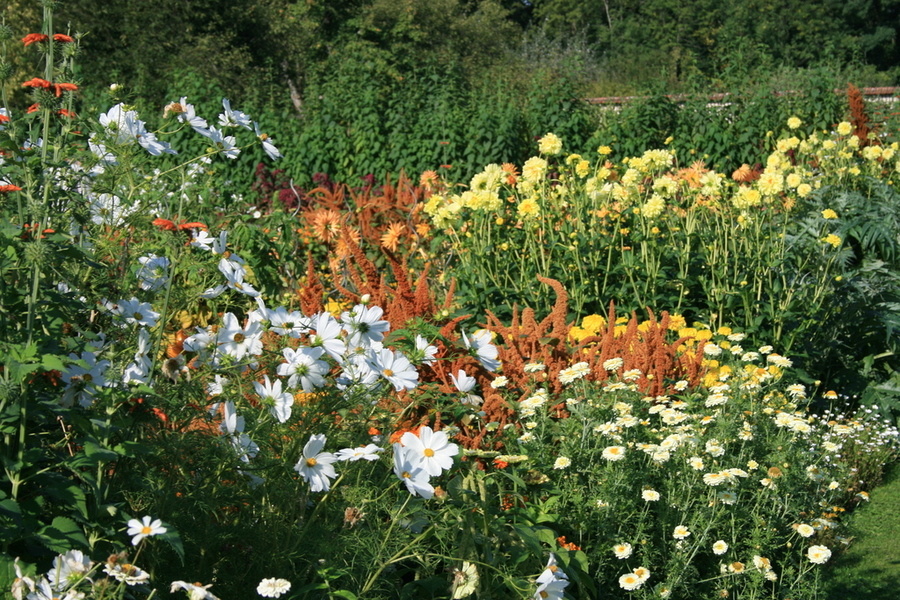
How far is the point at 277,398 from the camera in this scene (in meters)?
1.82

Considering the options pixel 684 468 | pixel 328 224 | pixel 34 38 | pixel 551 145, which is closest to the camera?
pixel 34 38

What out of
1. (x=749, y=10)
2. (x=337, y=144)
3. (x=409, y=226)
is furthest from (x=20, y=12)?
(x=749, y=10)

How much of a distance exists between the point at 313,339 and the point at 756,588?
1.67 meters

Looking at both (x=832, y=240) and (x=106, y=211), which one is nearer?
(x=106, y=211)

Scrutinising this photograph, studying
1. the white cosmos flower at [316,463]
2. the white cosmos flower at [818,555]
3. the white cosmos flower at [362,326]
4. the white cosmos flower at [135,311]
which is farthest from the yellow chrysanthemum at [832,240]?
the white cosmos flower at [135,311]

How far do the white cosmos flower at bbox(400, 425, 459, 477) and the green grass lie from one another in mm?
1949

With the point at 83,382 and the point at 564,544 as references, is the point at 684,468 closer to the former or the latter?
the point at 564,544

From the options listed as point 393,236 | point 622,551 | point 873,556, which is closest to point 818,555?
point 622,551

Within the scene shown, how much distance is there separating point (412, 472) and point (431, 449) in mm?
87

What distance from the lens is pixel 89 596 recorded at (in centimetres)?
137

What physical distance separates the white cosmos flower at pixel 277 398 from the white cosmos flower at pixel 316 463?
9 cm

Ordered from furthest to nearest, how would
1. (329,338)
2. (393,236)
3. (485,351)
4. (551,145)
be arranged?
1. (393,236)
2. (551,145)
3. (485,351)
4. (329,338)

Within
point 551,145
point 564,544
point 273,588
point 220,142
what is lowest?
point 564,544

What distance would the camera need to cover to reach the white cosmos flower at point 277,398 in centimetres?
181
